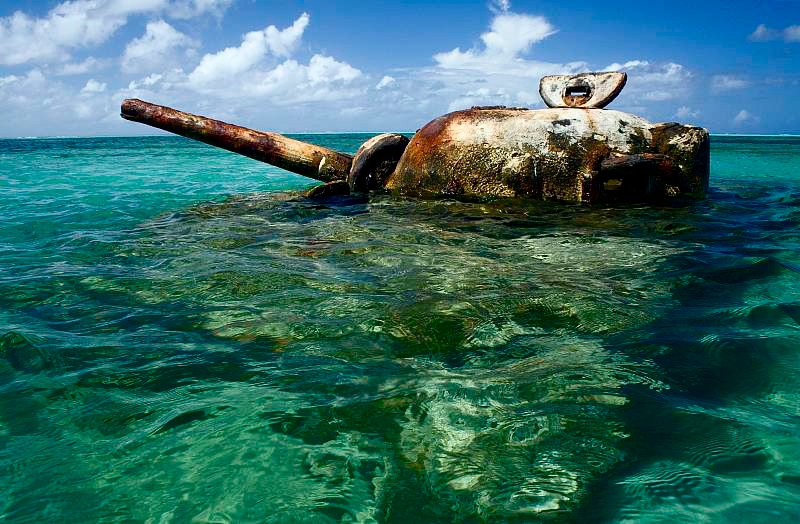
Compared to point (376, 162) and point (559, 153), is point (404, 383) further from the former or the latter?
point (376, 162)

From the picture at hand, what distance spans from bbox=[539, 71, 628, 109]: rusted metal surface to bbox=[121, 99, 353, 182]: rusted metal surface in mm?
3123

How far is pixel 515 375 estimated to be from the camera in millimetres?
2084

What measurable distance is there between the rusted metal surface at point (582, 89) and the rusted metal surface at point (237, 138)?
10.2 ft

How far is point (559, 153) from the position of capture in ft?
20.2

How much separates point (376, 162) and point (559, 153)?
8.82ft

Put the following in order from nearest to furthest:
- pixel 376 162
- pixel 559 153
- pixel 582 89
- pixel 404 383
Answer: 1. pixel 404 383
2. pixel 559 153
3. pixel 582 89
4. pixel 376 162

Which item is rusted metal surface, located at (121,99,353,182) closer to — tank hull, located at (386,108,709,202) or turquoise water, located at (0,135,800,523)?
tank hull, located at (386,108,709,202)

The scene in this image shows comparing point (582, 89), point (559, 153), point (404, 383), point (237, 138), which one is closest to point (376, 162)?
point (237, 138)

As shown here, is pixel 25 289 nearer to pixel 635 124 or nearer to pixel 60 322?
pixel 60 322

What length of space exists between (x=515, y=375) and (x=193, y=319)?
1.75 m

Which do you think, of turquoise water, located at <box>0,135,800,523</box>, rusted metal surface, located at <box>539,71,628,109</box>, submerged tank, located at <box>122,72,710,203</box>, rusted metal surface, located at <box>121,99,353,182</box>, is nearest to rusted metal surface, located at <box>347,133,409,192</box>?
submerged tank, located at <box>122,72,710,203</box>

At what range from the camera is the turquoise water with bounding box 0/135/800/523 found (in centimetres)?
144

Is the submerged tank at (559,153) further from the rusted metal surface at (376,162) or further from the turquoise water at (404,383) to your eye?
the turquoise water at (404,383)

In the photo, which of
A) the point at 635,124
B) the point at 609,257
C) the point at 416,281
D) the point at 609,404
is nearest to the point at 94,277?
the point at 416,281
